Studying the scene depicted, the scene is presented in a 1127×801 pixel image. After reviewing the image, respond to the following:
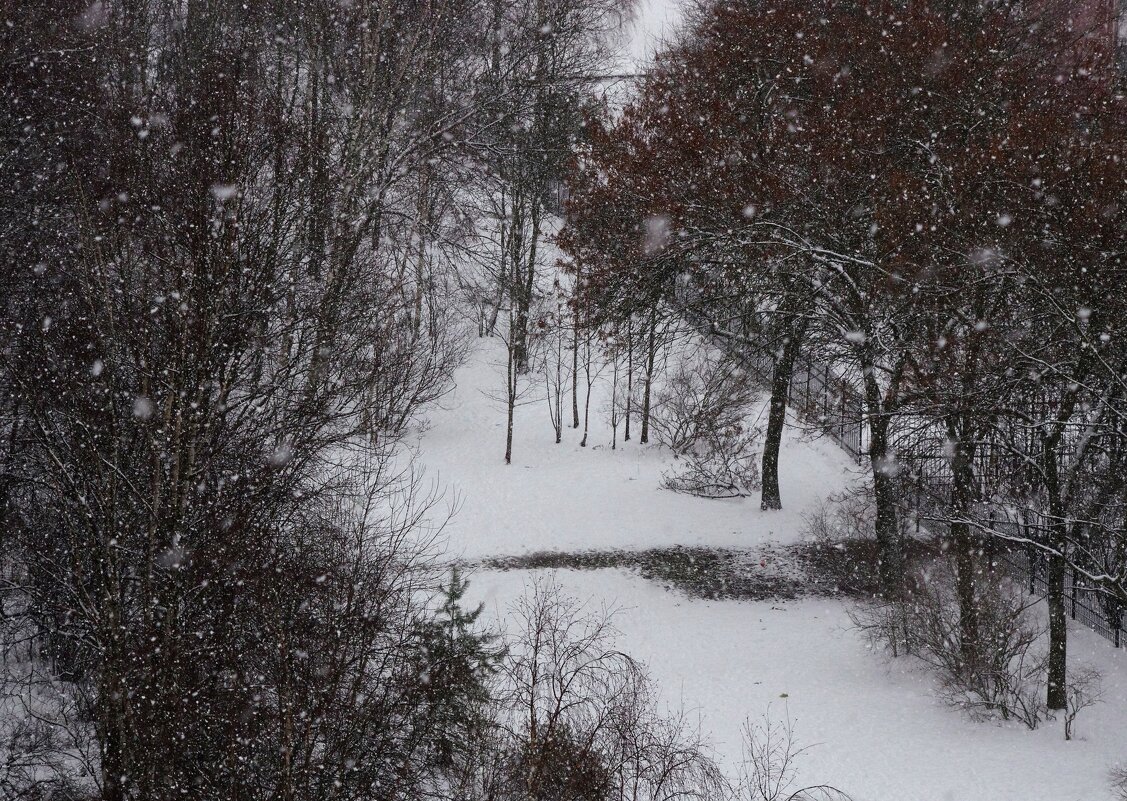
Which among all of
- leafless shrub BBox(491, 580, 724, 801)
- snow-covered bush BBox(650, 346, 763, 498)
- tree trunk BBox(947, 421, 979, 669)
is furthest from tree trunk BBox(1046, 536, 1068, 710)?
snow-covered bush BBox(650, 346, 763, 498)

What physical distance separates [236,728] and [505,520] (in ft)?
30.3

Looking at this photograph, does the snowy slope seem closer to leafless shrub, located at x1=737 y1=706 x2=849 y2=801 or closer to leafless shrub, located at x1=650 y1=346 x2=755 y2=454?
leafless shrub, located at x1=650 y1=346 x2=755 y2=454

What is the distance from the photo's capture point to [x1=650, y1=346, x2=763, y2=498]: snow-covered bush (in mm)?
18938

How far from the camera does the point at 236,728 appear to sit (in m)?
8.32

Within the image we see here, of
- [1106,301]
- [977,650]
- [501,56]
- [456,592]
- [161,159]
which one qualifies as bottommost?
[977,650]

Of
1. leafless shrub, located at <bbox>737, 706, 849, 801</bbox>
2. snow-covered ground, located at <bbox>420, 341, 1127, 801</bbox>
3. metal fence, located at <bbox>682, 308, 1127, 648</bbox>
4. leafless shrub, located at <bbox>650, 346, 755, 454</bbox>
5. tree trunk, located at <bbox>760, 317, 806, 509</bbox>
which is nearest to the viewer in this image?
leafless shrub, located at <bbox>737, 706, 849, 801</bbox>

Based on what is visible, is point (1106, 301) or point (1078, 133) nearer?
point (1106, 301)

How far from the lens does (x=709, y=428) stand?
19.8m

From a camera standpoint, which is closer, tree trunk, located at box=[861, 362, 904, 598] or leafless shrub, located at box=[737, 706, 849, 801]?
leafless shrub, located at box=[737, 706, 849, 801]

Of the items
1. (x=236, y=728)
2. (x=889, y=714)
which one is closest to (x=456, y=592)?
(x=236, y=728)

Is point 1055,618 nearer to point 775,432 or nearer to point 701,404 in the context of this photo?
point 775,432

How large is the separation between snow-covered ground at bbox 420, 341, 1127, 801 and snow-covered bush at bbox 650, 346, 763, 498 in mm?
551

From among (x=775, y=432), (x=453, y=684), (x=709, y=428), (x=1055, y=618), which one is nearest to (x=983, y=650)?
(x=1055, y=618)

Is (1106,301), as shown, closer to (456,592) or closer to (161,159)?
(456,592)
